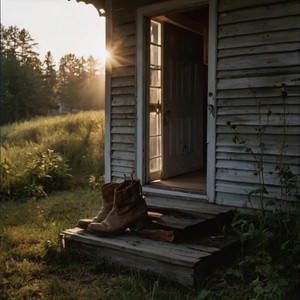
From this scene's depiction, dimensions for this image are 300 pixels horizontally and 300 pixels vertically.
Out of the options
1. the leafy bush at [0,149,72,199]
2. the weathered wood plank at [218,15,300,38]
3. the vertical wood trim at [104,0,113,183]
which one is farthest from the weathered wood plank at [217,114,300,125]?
the leafy bush at [0,149,72,199]

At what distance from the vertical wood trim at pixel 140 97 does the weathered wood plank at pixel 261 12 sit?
3.30 ft

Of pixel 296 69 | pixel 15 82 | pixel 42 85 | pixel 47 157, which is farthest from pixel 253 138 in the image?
pixel 42 85

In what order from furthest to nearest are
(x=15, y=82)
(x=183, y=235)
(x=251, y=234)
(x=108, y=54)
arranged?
(x=15, y=82) < (x=108, y=54) < (x=183, y=235) < (x=251, y=234)

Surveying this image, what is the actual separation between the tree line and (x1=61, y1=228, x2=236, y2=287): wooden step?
3544cm

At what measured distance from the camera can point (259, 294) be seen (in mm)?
→ 2596

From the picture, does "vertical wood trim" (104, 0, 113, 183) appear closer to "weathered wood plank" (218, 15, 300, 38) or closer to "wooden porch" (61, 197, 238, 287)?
"wooden porch" (61, 197, 238, 287)

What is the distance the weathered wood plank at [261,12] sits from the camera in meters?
3.57

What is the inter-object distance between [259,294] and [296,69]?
6.72 ft

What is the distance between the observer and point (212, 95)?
13.3 feet

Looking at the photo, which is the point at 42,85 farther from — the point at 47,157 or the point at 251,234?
the point at 251,234

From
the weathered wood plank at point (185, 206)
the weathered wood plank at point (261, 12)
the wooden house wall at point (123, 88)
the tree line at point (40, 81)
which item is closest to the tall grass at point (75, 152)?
the wooden house wall at point (123, 88)

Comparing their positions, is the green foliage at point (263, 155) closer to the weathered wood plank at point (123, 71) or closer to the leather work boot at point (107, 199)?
the leather work boot at point (107, 199)

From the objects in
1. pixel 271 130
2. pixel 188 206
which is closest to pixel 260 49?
pixel 271 130

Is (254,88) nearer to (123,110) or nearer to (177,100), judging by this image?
(123,110)
